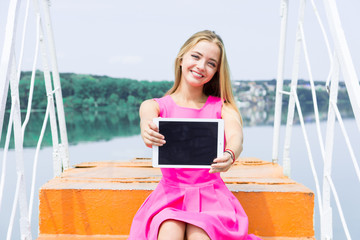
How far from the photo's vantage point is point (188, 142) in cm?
127

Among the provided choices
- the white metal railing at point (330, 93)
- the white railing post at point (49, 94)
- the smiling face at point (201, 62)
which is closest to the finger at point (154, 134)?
the smiling face at point (201, 62)

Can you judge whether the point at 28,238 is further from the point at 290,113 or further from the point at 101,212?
the point at 290,113

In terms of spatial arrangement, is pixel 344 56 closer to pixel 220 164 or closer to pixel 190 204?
pixel 220 164

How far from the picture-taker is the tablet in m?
1.26

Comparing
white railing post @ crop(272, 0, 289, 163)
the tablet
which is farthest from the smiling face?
white railing post @ crop(272, 0, 289, 163)

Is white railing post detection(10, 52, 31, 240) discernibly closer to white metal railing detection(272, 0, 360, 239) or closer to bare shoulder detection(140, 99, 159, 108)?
bare shoulder detection(140, 99, 159, 108)

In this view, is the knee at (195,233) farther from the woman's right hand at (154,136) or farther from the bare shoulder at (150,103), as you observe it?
the bare shoulder at (150,103)

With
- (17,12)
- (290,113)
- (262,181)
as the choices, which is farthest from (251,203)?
(17,12)

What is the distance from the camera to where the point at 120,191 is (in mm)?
1746

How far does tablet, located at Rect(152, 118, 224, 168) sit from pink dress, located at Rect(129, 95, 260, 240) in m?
0.18

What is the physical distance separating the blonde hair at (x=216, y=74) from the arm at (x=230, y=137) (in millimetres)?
43

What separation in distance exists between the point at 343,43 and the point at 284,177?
3.07 ft

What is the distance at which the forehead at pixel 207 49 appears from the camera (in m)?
1.45

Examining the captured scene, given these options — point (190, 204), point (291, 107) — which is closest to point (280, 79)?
point (291, 107)
